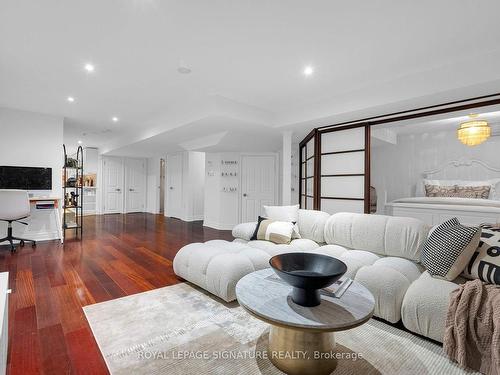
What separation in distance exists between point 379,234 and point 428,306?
1.00 m

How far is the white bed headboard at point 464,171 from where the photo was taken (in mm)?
4617

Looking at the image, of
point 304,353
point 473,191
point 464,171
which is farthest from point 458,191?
point 304,353

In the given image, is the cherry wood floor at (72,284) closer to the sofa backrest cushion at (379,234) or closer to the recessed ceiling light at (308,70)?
the sofa backrest cushion at (379,234)

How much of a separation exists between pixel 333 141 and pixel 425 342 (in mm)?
3191

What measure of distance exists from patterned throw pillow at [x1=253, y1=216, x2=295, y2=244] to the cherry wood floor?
1135 mm

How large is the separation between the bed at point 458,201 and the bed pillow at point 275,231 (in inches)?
111

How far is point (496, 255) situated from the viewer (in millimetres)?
1842

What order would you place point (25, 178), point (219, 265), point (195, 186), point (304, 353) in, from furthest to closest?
point (195, 186) < point (25, 178) < point (219, 265) < point (304, 353)

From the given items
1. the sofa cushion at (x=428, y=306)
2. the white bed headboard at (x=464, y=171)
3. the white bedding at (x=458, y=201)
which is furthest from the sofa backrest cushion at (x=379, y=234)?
the white bed headboard at (x=464, y=171)

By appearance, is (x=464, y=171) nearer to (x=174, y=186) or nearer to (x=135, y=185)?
(x=174, y=186)

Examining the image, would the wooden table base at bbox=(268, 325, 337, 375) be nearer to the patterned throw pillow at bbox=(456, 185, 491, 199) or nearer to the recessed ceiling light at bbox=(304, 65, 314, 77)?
the recessed ceiling light at bbox=(304, 65, 314, 77)

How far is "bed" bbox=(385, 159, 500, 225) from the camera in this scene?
404 cm

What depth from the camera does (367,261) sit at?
242 centimetres

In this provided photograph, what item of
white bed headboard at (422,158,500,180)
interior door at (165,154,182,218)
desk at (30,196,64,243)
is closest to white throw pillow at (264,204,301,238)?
white bed headboard at (422,158,500,180)
